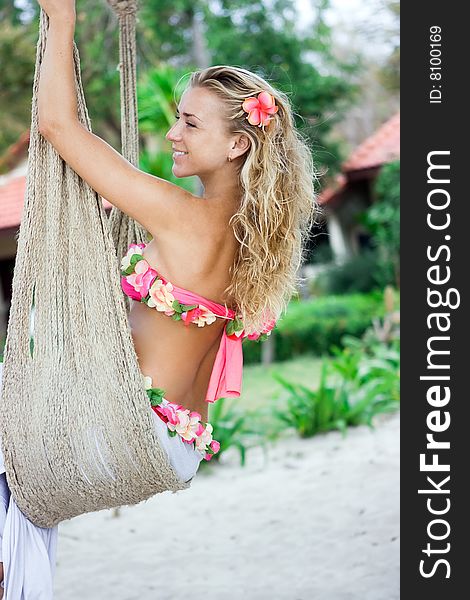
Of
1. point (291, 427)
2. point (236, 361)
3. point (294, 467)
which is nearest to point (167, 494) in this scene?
point (294, 467)

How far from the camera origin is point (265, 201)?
6.80 ft

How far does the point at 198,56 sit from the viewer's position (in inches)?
462

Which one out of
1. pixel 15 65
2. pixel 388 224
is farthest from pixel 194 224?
pixel 15 65

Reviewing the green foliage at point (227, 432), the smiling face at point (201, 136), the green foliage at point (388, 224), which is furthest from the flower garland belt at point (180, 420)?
the green foliage at point (388, 224)

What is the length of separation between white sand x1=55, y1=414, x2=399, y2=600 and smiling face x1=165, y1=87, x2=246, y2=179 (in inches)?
88.3

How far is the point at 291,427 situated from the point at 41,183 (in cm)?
518

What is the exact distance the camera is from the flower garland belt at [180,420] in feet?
6.75

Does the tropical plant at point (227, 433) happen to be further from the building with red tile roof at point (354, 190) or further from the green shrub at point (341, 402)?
the building with red tile roof at point (354, 190)

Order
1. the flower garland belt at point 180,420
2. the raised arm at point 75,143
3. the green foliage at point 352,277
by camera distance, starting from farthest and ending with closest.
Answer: the green foliage at point 352,277, the flower garland belt at point 180,420, the raised arm at point 75,143

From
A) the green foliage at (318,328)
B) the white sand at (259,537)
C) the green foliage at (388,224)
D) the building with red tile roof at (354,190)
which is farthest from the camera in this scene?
the building with red tile roof at (354,190)

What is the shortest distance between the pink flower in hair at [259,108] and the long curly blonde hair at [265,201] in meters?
0.02

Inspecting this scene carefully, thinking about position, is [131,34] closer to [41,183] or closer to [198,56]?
[41,183]

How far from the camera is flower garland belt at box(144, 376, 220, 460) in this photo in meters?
2.06

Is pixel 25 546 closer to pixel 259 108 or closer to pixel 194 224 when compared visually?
pixel 194 224
